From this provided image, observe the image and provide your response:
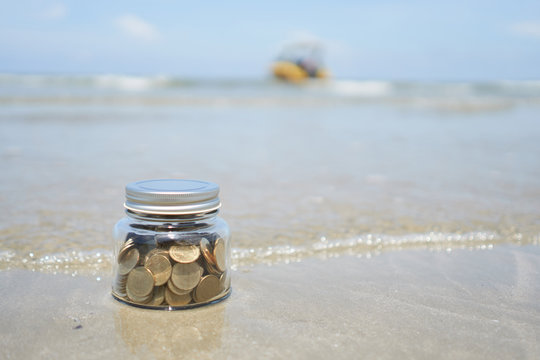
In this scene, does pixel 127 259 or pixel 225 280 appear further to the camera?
pixel 225 280

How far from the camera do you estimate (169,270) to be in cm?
163

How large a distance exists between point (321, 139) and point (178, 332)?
548cm

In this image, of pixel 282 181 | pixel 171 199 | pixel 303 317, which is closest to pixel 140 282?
pixel 171 199

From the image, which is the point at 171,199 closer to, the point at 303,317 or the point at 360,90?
the point at 303,317

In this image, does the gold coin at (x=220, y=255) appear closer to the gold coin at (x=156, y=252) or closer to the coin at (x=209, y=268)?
the coin at (x=209, y=268)

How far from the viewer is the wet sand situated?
148 cm

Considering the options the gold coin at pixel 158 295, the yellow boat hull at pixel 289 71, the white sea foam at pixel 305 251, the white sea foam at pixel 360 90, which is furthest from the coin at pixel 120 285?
the yellow boat hull at pixel 289 71

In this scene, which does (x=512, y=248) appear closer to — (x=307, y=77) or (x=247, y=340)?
(x=247, y=340)

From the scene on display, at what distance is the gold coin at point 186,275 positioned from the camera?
5.35 feet

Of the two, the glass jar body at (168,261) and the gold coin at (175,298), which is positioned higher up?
the glass jar body at (168,261)

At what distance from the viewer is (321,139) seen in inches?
270

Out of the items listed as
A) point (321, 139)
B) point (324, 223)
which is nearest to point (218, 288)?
point (324, 223)

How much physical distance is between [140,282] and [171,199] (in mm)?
288

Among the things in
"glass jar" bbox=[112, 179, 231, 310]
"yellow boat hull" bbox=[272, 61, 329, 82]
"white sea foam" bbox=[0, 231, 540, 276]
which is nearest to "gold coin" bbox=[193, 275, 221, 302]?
"glass jar" bbox=[112, 179, 231, 310]
